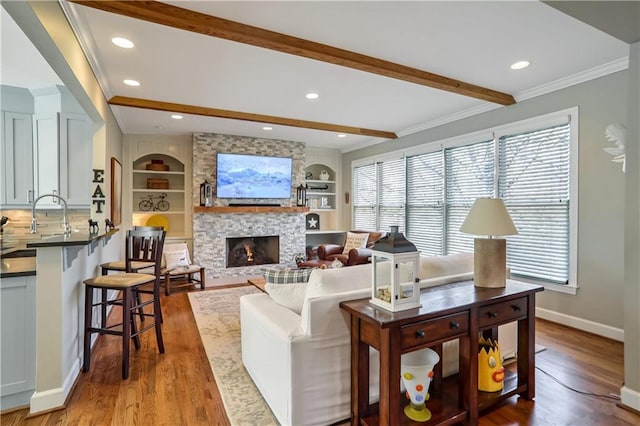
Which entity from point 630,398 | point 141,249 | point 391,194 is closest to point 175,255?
point 141,249

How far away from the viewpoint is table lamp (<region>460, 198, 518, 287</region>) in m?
2.19

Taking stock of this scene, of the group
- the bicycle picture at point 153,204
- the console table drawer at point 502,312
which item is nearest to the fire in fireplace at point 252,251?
the bicycle picture at point 153,204

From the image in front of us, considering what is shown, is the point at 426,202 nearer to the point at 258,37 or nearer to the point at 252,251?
the point at 252,251

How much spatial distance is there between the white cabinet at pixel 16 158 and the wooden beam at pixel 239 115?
107 cm

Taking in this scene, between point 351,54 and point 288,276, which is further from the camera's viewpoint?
point 351,54

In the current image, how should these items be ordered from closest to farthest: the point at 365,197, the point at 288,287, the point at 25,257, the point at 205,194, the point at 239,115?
the point at 288,287, the point at 25,257, the point at 239,115, the point at 205,194, the point at 365,197

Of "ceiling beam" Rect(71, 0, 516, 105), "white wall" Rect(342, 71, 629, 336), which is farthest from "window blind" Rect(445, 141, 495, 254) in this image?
"ceiling beam" Rect(71, 0, 516, 105)

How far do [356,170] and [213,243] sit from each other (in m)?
3.38

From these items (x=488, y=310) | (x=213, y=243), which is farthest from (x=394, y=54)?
(x=213, y=243)

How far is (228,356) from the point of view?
2887 mm

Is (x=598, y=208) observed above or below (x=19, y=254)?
above

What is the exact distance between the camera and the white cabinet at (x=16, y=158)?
3.85 meters

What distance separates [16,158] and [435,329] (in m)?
4.91

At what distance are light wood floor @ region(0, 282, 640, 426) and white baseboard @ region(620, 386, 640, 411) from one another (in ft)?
0.20
